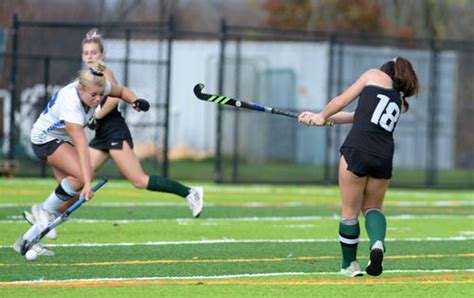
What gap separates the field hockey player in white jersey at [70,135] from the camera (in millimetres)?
11047

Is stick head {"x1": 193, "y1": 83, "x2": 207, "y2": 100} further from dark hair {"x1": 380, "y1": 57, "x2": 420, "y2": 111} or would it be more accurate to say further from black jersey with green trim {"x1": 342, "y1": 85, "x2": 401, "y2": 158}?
dark hair {"x1": 380, "y1": 57, "x2": 420, "y2": 111}

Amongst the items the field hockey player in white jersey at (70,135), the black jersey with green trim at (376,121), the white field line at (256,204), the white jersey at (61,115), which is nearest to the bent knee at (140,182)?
the field hockey player in white jersey at (70,135)

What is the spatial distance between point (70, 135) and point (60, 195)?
806 millimetres

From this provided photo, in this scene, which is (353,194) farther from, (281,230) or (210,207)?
(210,207)

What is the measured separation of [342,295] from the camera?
30.8 feet

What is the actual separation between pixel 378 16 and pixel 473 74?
15.8 feet

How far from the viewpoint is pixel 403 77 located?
33.3ft

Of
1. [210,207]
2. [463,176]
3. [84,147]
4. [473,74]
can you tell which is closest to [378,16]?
[473,74]

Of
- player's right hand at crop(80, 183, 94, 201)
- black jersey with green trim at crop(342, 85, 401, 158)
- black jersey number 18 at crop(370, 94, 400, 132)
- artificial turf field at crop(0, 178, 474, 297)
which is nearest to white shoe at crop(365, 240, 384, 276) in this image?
artificial turf field at crop(0, 178, 474, 297)

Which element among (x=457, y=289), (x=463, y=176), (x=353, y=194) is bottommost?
(x=463, y=176)

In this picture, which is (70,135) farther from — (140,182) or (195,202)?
(195,202)

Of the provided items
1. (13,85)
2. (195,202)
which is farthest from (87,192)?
(13,85)

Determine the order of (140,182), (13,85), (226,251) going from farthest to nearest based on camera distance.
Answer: (13,85) < (140,182) < (226,251)

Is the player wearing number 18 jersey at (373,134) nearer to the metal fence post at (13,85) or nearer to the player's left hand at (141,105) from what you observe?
the player's left hand at (141,105)
